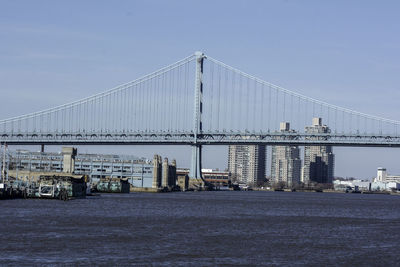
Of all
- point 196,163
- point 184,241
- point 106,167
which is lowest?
point 184,241

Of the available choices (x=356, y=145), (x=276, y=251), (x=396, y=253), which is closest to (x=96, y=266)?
(x=276, y=251)

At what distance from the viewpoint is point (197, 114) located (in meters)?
140

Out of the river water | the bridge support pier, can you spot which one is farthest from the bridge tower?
the river water

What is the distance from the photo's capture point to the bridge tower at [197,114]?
455 ft

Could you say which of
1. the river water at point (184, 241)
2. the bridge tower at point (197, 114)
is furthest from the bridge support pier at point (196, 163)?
the river water at point (184, 241)

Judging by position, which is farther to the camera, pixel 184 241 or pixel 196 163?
pixel 196 163

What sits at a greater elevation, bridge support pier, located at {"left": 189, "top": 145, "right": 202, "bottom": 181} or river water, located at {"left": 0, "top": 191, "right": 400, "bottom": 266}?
bridge support pier, located at {"left": 189, "top": 145, "right": 202, "bottom": 181}

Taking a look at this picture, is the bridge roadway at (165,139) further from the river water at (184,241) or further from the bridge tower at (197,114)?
the river water at (184,241)

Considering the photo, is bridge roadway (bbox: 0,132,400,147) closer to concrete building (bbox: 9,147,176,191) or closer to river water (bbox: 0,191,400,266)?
concrete building (bbox: 9,147,176,191)

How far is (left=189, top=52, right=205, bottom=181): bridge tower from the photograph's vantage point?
13875 cm

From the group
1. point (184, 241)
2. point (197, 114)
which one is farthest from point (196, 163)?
point (184, 241)

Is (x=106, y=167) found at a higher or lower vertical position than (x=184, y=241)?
higher

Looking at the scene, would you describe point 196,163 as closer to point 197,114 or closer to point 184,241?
point 197,114

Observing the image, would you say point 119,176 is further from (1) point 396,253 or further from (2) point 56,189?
(1) point 396,253
